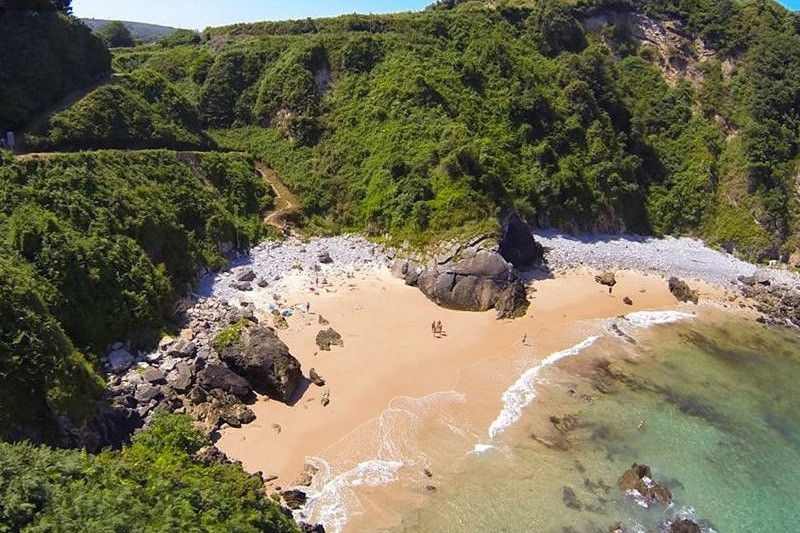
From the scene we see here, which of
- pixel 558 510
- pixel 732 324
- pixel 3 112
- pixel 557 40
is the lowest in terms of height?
pixel 558 510

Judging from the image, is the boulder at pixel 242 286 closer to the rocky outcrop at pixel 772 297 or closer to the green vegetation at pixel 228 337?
the green vegetation at pixel 228 337

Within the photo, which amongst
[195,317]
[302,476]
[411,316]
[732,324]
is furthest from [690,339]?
[195,317]

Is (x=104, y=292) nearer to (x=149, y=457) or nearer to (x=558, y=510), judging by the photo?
(x=149, y=457)

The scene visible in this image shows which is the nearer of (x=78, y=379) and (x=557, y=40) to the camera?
(x=78, y=379)

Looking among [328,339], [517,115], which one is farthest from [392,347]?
[517,115]

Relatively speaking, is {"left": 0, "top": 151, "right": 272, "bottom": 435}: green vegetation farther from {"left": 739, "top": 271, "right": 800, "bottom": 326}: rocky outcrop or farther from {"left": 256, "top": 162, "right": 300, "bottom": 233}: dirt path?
{"left": 739, "top": 271, "right": 800, "bottom": 326}: rocky outcrop
